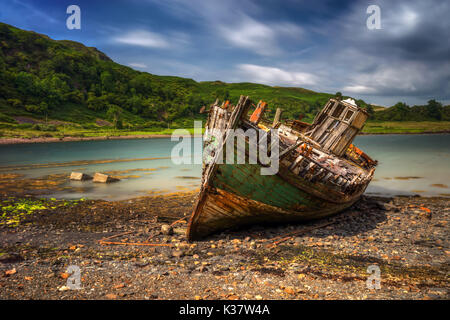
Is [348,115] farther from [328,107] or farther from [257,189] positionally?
[257,189]

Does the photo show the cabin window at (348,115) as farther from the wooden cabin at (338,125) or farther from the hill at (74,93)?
the hill at (74,93)

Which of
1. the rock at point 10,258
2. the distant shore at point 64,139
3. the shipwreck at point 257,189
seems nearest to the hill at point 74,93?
the distant shore at point 64,139

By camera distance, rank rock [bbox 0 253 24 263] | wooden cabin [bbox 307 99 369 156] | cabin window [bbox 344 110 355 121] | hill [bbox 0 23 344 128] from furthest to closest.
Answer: hill [bbox 0 23 344 128]
cabin window [bbox 344 110 355 121]
wooden cabin [bbox 307 99 369 156]
rock [bbox 0 253 24 263]

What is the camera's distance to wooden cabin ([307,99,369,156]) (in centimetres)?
1834

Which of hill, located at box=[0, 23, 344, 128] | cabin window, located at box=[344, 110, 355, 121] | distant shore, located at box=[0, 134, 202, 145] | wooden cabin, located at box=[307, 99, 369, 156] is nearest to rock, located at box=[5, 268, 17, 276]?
wooden cabin, located at box=[307, 99, 369, 156]

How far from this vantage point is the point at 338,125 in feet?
62.5

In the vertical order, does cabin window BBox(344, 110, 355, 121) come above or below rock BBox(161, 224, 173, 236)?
above

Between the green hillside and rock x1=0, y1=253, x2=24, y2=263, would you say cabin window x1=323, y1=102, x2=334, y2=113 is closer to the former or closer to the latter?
rock x1=0, y1=253, x2=24, y2=263

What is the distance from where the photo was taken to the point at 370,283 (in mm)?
7133

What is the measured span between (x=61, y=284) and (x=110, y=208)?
8.80 meters

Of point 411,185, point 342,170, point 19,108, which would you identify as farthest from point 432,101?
point 19,108

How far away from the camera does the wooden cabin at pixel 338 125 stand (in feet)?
60.2

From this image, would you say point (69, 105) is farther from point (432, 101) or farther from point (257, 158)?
point (432, 101)

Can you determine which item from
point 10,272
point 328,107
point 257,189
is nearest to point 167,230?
point 257,189
